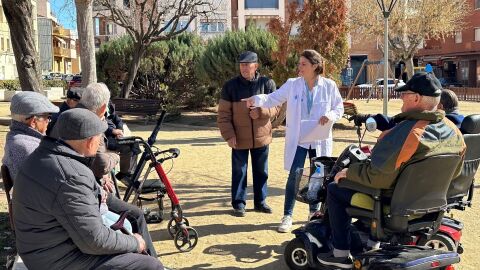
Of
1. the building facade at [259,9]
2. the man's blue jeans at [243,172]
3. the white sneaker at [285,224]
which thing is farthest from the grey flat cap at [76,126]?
the building facade at [259,9]

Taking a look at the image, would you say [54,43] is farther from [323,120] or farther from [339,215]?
[339,215]

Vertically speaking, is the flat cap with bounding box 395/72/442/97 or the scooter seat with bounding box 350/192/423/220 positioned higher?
the flat cap with bounding box 395/72/442/97

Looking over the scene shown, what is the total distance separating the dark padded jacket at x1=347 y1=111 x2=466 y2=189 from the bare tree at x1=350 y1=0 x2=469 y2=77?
29.0 m

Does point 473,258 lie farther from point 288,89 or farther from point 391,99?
point 391,99

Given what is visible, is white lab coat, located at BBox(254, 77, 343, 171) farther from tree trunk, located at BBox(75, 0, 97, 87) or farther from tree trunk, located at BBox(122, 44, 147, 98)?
tree trunk, located at BBox(122, 44, 147, 98)

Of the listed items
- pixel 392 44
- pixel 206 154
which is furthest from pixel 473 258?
pixel 392 44

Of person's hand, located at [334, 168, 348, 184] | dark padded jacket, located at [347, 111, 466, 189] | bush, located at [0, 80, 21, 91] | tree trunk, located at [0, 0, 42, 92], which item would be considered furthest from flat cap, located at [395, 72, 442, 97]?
bush, located at [0, 80, 21, 91]

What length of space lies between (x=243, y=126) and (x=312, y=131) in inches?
39.5

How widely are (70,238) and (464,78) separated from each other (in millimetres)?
55952

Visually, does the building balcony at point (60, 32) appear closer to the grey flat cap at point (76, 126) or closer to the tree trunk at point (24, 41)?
the tree trunk at point (24, 41)

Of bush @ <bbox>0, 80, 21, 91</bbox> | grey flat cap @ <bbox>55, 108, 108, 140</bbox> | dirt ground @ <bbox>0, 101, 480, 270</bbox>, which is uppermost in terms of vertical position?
bush @ <bbox>0, 80, 21, 91</bbox>

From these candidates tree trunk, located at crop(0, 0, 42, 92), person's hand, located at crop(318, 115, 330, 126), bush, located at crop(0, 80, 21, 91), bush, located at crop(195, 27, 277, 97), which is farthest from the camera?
bush, located at crop(0, 80, 21, 91)

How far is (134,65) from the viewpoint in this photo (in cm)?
2020

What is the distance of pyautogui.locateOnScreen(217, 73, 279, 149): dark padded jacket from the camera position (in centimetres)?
622
